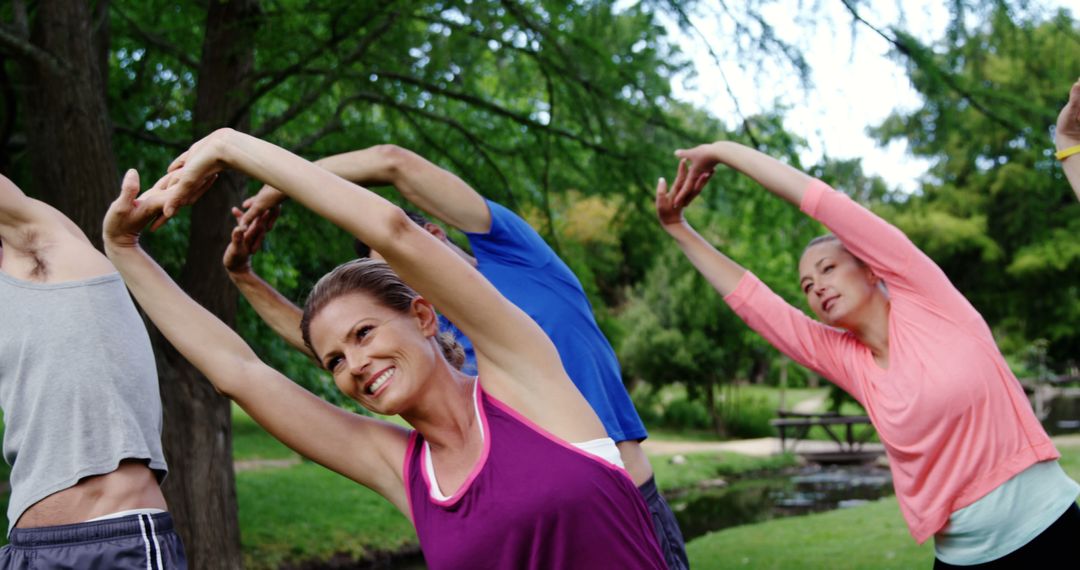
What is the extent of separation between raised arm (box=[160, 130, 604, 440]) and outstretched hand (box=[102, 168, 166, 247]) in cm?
5

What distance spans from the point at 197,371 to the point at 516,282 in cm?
415

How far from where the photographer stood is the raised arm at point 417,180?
2721mm

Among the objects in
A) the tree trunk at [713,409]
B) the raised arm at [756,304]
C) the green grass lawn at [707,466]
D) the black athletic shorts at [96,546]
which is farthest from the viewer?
the tree trunk at [713,409]

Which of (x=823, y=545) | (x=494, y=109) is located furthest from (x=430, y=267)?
(x=823, y=545)

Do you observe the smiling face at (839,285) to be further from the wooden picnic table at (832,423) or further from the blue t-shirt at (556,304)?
the wooden picnic table at (832,423)

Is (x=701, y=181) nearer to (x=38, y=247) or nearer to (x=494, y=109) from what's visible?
(x=38, y=247)

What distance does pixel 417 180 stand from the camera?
2797 millimetres

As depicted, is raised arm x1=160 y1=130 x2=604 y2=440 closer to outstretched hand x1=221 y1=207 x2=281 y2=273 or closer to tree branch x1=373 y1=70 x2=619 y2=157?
outstretched hand x1=221 y1=207 x2=281 y2=273

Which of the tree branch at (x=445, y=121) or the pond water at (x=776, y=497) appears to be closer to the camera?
the tree branch at (x=445, y=121)

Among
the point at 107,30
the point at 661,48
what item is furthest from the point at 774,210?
the point at 107,30

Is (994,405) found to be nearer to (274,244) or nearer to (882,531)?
(274,244)

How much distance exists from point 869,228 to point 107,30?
215 inches

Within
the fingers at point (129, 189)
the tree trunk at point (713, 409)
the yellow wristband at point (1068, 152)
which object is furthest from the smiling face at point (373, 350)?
the tree trunk at point (713, 409)

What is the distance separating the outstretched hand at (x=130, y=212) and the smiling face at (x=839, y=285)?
1946 millimetres
